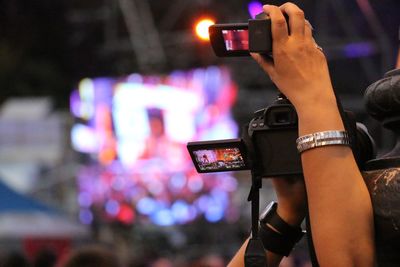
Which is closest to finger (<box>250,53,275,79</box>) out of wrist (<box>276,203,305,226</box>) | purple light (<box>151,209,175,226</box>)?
wrist (<box>276,203,305,226</box>)

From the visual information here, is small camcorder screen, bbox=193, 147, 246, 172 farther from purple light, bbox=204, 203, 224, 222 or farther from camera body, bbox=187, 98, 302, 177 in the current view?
purple light, bbox=204, 203, 224, 222

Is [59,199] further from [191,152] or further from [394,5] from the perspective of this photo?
[191,152]

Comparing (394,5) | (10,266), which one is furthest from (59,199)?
(394,5)

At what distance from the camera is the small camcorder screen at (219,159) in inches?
68.6

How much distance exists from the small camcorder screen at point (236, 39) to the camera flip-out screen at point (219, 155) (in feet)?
0.59

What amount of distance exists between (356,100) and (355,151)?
16.1 meters

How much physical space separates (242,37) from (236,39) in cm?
1

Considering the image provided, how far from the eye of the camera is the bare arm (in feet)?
5.11

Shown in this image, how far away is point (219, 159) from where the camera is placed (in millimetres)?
1763

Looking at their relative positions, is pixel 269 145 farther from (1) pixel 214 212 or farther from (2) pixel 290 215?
(1) pixel 214 212

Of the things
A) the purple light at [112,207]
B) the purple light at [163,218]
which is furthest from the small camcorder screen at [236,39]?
the purple light at [112,207]

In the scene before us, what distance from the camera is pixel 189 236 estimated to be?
2108 cm

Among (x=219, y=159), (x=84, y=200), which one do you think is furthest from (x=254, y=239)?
(x=84, y=200)

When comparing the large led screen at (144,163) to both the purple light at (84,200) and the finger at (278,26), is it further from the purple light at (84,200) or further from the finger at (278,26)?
the finger at (278,26)
